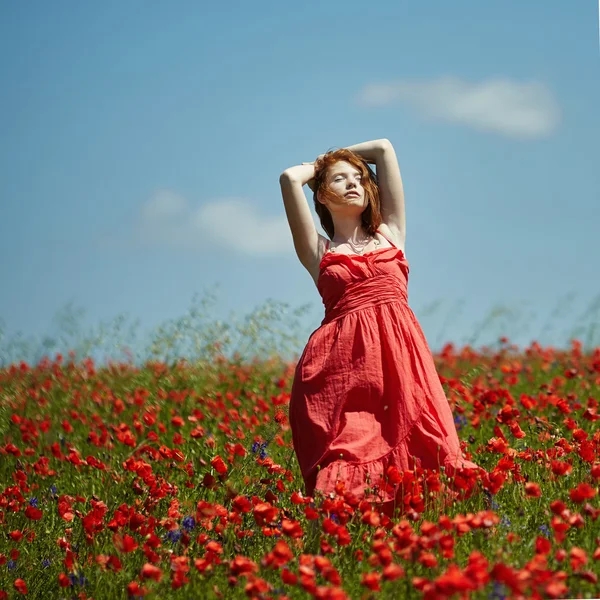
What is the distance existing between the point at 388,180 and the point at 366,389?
3.27 ft

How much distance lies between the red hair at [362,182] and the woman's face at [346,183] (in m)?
0.02

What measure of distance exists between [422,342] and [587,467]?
2.80 feet

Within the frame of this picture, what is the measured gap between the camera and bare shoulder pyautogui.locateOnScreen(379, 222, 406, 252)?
4.15 metres

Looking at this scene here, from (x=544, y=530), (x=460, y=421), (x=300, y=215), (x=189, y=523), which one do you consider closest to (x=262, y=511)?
(x=189, y=523)

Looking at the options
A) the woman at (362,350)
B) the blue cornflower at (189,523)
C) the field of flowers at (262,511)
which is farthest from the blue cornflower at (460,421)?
the blue cornflower at (189,523)

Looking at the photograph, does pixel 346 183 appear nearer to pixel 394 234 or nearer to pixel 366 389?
pixel 394 234

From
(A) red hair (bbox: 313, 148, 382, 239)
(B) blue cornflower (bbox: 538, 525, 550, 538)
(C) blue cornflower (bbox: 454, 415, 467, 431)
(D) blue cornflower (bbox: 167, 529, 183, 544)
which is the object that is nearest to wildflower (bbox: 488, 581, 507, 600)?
(B) blue cornflower (bbox: 538, 525, 550, 538)

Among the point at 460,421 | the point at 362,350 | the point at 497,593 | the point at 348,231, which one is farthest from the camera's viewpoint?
the point at 460,421

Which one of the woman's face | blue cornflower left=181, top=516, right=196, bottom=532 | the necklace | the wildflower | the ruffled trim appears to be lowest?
the wildflower

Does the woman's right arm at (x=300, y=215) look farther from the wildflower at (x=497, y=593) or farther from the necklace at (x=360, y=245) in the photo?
the wildflower at (x=497, y=593)

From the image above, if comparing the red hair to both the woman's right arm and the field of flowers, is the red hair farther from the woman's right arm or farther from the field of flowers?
the field of flowers

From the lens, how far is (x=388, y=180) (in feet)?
13.7

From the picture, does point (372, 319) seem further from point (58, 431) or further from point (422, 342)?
point (58, 431)

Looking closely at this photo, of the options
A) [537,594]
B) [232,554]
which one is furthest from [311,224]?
[537,594]
